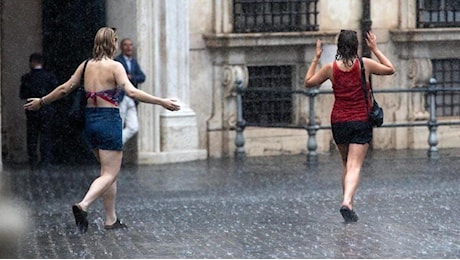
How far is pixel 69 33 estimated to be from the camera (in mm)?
21797

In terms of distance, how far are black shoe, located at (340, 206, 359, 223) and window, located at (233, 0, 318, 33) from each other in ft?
28.7

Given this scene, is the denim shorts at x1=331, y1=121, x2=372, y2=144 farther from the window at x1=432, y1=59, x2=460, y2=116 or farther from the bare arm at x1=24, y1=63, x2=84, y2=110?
the window at x1=432, y1=59, x2=460, y2=116

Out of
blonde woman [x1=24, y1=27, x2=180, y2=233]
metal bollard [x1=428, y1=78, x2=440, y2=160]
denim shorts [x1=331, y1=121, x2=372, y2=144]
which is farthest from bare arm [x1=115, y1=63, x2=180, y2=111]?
metal bollard [x1=428, y1=78, x2=440, y2=160]

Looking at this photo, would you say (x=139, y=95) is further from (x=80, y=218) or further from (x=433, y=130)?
(x=433, y=130)

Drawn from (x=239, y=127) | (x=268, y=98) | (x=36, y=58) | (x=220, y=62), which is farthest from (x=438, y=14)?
(x=36, y=58)

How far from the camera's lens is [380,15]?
22.8m

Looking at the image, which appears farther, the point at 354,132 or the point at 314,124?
the point at 314,124

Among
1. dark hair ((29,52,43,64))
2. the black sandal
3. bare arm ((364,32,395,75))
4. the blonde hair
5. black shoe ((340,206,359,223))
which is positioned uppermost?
the blonde hair

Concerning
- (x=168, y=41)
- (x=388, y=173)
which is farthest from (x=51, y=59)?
(x=388, y=173)

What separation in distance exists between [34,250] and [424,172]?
812 centimetres

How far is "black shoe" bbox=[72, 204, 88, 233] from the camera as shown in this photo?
12703mm

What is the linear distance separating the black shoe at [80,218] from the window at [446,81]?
37.4 feet

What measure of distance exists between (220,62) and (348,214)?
869cm

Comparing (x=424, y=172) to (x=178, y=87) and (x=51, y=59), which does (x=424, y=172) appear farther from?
(x=51, y=59)
